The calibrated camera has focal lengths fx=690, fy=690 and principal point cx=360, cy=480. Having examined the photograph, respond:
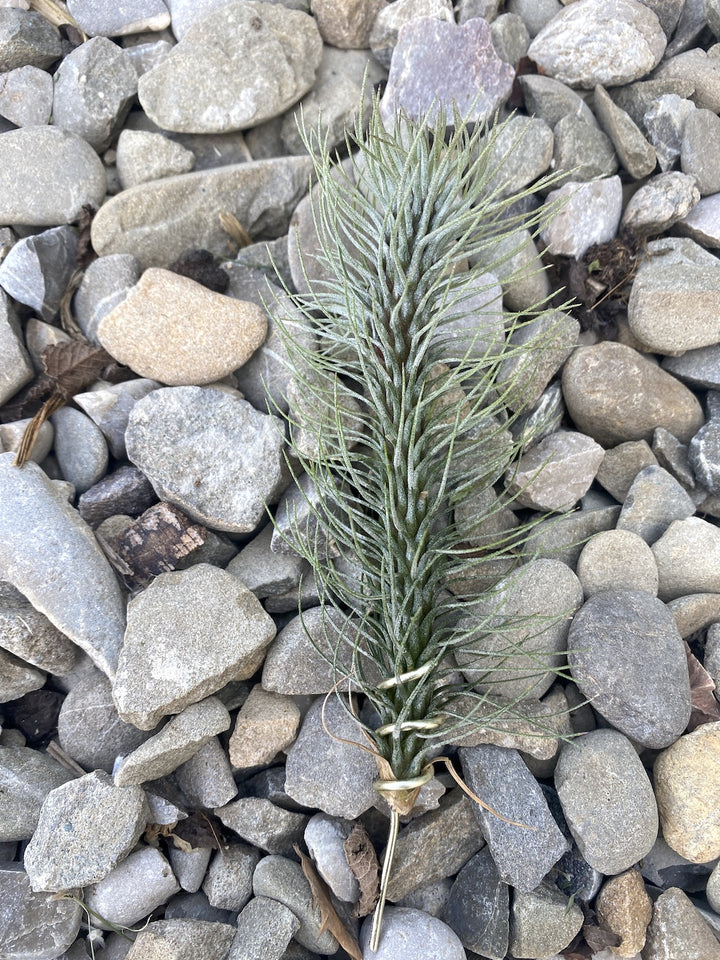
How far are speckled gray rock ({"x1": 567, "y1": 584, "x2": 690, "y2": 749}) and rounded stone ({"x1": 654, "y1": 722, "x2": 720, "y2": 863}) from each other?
5cm

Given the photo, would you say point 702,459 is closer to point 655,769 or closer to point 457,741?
point 655,769

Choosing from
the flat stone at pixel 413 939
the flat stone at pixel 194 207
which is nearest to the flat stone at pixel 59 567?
the flat stone at pixel 194 207

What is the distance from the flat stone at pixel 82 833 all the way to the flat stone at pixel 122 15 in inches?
85.1

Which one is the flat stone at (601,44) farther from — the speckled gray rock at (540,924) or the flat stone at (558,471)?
the speckled gray rock at (540,924)

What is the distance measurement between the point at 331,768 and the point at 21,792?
28.7 inches

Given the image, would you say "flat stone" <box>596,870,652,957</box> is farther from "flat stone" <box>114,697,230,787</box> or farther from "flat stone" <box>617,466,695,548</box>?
"flat stone" <box>114,697,230,787</box>

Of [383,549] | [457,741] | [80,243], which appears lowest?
[457,741]

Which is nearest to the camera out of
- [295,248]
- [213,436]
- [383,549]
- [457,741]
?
[383,549]

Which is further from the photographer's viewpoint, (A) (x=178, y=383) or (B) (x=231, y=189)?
(B) (x=231, y=189)

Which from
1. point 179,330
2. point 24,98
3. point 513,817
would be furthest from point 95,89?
point 513,817

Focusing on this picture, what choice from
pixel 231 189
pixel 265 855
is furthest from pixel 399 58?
pixel 265 855

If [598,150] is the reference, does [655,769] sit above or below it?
below

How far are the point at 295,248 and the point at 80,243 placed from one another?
63 cm

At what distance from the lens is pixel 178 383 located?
1.86m
